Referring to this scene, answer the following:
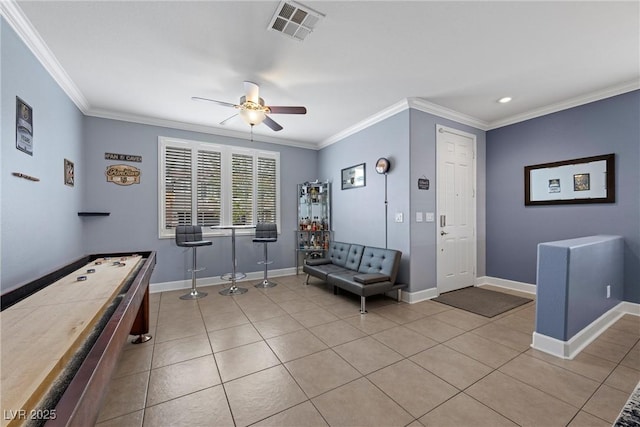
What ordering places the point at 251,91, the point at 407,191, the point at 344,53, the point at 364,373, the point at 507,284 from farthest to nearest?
the point at 507,284 → the point at 407,191 → the point at 251,91 → the point at 344,53 → the point at 364,373

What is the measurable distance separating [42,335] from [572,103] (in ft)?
19.6

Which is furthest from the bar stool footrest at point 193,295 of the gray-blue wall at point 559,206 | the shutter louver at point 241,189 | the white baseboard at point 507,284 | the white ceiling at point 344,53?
the gray-blue wall at point 559,206

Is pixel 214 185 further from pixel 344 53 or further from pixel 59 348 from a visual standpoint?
pixel 59 348

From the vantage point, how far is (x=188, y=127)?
476 cm

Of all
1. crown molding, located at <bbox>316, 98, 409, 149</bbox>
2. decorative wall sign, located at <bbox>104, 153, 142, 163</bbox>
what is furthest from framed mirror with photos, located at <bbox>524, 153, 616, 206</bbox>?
decorative wall sign, located at <bbox>104, 153, 142, 163</bbox>

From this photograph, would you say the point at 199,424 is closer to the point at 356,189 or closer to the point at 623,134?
the point at 356,189

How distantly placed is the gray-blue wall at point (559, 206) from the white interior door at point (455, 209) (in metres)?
0.47

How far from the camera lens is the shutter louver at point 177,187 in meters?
4.61

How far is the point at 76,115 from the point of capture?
12.1 ft

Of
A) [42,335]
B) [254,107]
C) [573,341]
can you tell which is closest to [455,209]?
[573,341]

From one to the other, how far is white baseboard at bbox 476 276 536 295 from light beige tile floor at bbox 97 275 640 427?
112 cm

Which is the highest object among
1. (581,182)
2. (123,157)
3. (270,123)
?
(270,123)

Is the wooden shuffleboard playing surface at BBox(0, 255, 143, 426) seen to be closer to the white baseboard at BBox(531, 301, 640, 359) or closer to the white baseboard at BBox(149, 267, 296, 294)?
the white baseboard at BBox(149, 267, 296, 294)

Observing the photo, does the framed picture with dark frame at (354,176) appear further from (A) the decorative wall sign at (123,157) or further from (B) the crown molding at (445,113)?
(A) the decorative wall sign at (123,157)
